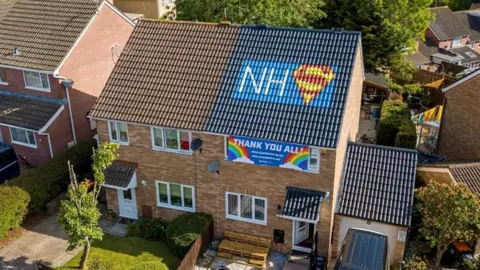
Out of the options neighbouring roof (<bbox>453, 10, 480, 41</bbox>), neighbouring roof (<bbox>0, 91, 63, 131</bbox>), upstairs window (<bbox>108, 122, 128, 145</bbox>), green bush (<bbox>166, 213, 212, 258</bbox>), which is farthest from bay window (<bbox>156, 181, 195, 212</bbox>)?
neighbouring roof (<bbox>453, 10, 480, 41</bbox>)

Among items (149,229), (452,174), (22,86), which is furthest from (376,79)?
(22,86)

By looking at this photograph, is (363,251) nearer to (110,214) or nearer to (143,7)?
(110,214)

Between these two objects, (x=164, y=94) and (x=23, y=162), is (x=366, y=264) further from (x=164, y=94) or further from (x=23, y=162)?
(x=23, y=162)

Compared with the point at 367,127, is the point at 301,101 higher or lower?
higher

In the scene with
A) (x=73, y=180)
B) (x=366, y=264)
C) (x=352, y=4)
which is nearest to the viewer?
(x=366, y=264)

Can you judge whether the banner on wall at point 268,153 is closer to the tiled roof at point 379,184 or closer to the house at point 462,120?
the tiled roof at point 379,184

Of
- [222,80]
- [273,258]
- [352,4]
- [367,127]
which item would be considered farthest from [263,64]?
[352,4]
